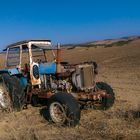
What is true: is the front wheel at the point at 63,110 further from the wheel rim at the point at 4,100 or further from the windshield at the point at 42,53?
the windshield at the point at 42,53

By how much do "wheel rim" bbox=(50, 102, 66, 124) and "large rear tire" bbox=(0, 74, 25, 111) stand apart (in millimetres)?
1439

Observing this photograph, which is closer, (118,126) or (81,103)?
(118,126)

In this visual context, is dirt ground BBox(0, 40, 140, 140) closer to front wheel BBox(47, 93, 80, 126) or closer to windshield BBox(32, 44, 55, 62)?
front wheel BBox(47, 93, 80, 126)

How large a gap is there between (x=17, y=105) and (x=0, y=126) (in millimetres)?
1278

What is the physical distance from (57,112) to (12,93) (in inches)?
70.1

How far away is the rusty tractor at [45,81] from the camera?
9922 millimetres

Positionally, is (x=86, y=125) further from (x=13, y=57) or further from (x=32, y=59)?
(x=13, y=57)

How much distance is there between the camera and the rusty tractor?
992 centimetres

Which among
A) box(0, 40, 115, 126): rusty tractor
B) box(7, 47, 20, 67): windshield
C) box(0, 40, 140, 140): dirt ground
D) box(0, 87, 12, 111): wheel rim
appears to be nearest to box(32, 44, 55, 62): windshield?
box(0, 40, 115, 126): rusty tractor

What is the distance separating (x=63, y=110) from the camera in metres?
8.94

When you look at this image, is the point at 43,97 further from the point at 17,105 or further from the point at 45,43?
the point at 45,43

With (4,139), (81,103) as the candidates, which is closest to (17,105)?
(81,103)

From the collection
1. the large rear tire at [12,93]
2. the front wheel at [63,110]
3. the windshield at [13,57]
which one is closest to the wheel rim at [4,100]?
the large rear tire at [12,93]

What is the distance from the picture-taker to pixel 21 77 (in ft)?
36.6
